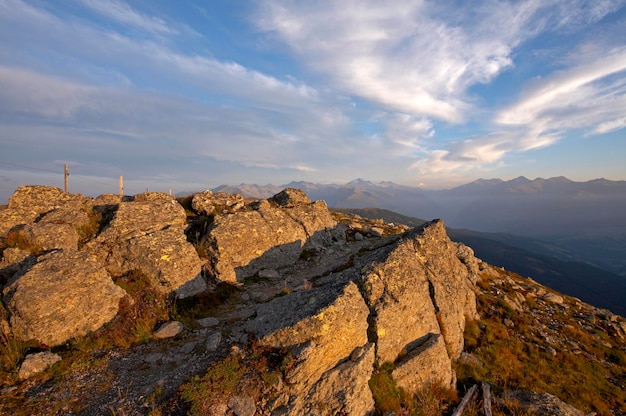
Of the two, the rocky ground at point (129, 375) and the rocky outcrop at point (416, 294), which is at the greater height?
the rocky outcrop at point (416, 294)

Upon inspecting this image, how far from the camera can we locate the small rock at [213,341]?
11938 millimetres

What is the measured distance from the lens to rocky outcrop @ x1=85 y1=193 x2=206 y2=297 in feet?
55.4

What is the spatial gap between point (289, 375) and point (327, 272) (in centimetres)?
1133

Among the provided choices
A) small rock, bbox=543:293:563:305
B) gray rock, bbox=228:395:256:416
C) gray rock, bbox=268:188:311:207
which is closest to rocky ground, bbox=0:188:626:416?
gray rock, bbox=228:395:256:416

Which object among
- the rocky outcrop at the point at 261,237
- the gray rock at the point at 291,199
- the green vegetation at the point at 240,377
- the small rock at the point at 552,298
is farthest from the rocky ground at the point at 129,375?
the small rock at the point at 552,298

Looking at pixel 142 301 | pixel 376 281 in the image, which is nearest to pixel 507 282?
pixel 376 281

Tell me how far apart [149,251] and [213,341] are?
27.0 ft

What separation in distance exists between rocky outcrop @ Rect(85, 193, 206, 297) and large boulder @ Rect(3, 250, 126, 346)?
2.25 metres

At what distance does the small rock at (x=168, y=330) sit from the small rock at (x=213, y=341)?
212cm

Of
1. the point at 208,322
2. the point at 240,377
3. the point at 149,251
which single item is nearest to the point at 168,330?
the point at 208,322

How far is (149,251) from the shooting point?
17406 mm

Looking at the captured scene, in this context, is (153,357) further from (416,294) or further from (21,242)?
(416,294)

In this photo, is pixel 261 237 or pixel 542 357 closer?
pixel 542 357

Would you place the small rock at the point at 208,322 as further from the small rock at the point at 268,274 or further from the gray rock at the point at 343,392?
the gray rock at the point at 343,392
